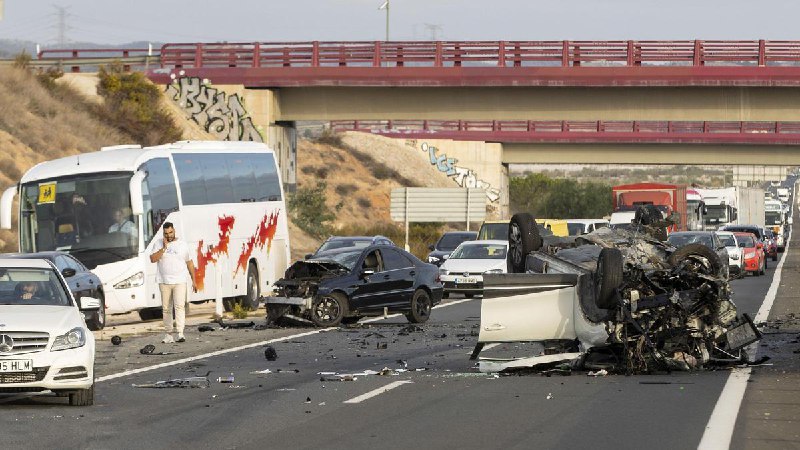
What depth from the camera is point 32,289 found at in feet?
52.4

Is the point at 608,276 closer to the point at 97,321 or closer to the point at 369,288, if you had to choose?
the point at 369,288

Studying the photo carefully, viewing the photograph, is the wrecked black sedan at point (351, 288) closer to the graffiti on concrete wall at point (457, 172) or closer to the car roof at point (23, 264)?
the car roof at point (23, 264)

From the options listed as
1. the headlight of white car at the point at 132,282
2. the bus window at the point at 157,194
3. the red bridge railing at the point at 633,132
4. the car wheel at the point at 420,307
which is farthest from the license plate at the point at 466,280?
the red bridge railing at the point at 633,132

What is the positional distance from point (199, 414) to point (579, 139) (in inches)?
2637

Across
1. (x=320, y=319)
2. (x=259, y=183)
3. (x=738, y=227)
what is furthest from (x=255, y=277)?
(x=738, y=227)

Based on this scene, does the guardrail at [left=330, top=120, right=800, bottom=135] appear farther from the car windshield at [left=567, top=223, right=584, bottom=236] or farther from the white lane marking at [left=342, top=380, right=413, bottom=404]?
the white lane marking at [left=342, top=380, right=413, bottom=404]

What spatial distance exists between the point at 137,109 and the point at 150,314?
93.5ft

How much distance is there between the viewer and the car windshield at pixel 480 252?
39.6 metres

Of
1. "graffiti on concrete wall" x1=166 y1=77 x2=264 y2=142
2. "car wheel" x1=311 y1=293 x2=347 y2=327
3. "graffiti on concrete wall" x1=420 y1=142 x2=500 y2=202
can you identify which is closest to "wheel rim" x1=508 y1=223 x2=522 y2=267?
"car wheel" x1=311 y1=293 x2=347 y2=327

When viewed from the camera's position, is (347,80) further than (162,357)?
Yes

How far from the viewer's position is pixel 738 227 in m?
60.0

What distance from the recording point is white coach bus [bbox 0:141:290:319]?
95.3 feet

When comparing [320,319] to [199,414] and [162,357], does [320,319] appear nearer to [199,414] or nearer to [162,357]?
[162,357]

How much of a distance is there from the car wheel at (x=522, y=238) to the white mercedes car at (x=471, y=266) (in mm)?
17906
